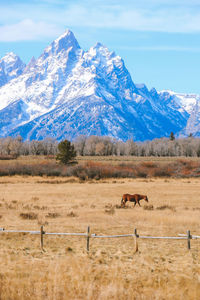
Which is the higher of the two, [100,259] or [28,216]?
[28,216]

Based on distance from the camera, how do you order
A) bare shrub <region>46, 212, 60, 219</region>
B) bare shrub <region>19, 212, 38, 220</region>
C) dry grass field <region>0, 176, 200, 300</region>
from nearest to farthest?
1. dry grass field <region>0, 176, 200, 300</region>
2. bare shrub <region>19, 212, 38, 220</region>
3. bare shrub <region>46, 212, 60, 219</region>

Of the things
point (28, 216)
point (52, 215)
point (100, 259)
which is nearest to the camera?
point (100, 259)

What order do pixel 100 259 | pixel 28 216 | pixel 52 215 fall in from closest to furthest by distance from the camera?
pixel 100 259 → pixel 28 216 → pixel 52 215

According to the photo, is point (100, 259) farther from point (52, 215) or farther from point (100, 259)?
point (52, 215)

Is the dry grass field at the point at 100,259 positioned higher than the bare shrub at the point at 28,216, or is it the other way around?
the bare shrub at the point at 28,216

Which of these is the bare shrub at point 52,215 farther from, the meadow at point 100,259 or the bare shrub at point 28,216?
the bare shrub at point 28,216

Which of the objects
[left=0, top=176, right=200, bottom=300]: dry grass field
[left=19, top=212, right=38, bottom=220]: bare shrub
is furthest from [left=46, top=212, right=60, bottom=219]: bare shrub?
[left=19, top=212, right=38, bottom=220]: bare shrub

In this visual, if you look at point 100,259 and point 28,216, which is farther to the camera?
point 28,216

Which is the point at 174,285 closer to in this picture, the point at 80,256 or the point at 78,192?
the point at 80,256

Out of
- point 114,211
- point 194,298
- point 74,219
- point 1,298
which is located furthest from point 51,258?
point 114,211

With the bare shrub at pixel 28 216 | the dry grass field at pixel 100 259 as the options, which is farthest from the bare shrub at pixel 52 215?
the bare shrub at pixel 28 216

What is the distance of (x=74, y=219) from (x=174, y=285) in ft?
45.1

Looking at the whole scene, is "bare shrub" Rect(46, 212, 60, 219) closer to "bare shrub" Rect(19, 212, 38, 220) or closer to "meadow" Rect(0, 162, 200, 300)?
"meadow" Rect(0, 162, 200, 300)

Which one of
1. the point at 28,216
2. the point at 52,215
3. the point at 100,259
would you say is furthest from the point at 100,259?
the point at 52,215
